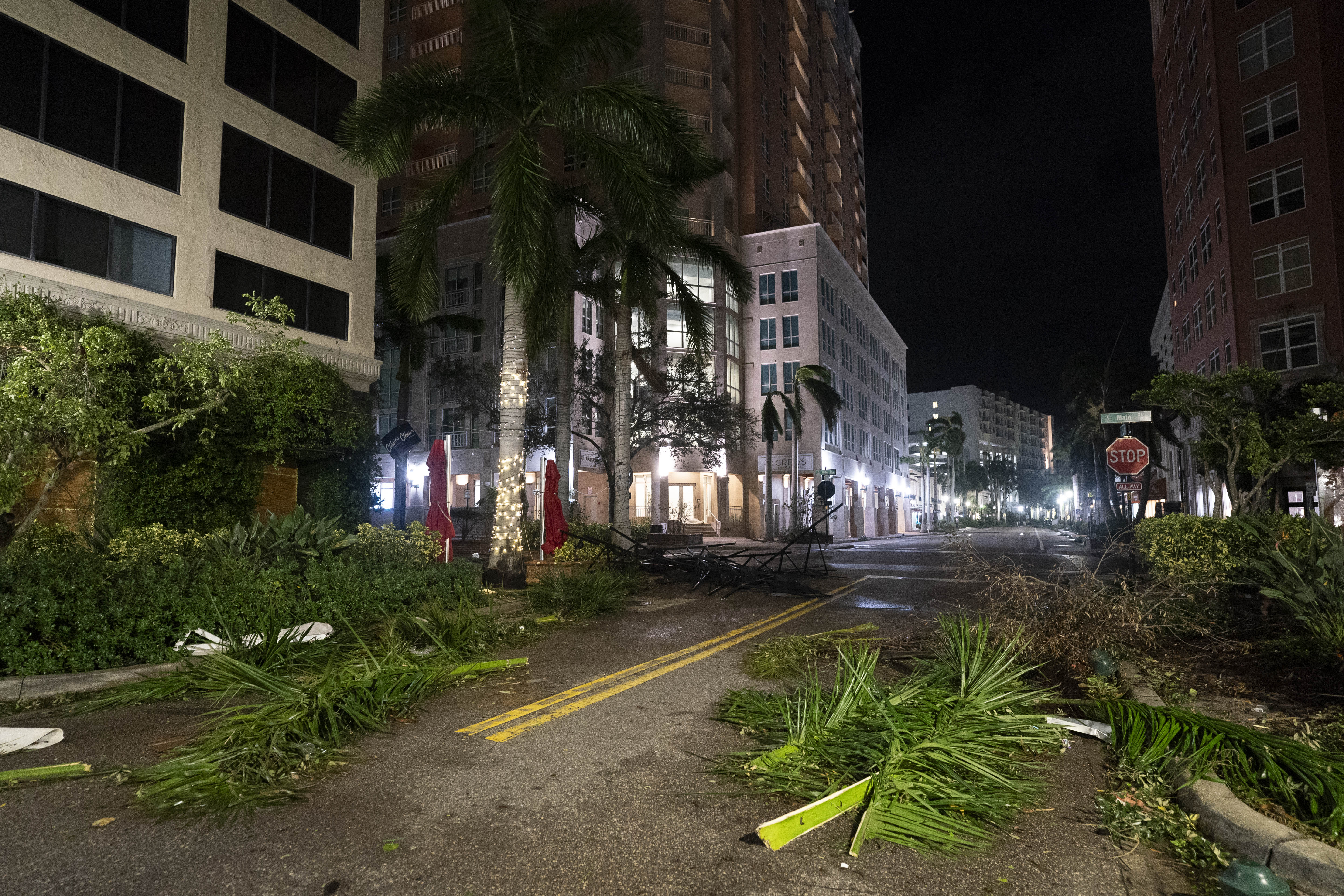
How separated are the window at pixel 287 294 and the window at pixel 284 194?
106 centimetres

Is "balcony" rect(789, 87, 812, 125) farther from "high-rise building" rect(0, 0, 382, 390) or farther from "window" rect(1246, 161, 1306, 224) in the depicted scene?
"high-rise building" rect(0, 0, 382, 390)

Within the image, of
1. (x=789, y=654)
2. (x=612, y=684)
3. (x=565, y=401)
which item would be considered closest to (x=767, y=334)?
(x=565, y=401)

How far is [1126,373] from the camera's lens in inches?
2004

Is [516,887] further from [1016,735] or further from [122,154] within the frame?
[122,154]

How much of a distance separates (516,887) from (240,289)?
18.3 meters

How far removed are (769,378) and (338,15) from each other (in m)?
36.6

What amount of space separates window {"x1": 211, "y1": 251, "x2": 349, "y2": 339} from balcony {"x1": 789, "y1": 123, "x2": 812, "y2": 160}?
52.4 m

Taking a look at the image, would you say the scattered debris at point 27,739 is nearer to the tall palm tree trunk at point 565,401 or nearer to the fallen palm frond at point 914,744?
the fallen palm frond at point 914,744

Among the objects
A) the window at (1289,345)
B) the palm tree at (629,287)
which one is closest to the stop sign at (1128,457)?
the palm tree at (629,287)

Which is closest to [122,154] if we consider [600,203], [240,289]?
[240,289]

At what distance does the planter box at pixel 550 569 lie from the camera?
43.0ft

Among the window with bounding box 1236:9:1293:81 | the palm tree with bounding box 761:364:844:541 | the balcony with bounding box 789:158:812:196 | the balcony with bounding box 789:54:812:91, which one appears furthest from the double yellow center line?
the balcony with bounding box 789:54:812:91

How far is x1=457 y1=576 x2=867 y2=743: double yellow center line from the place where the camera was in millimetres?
5246

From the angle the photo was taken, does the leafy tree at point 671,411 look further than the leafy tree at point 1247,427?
Yes
